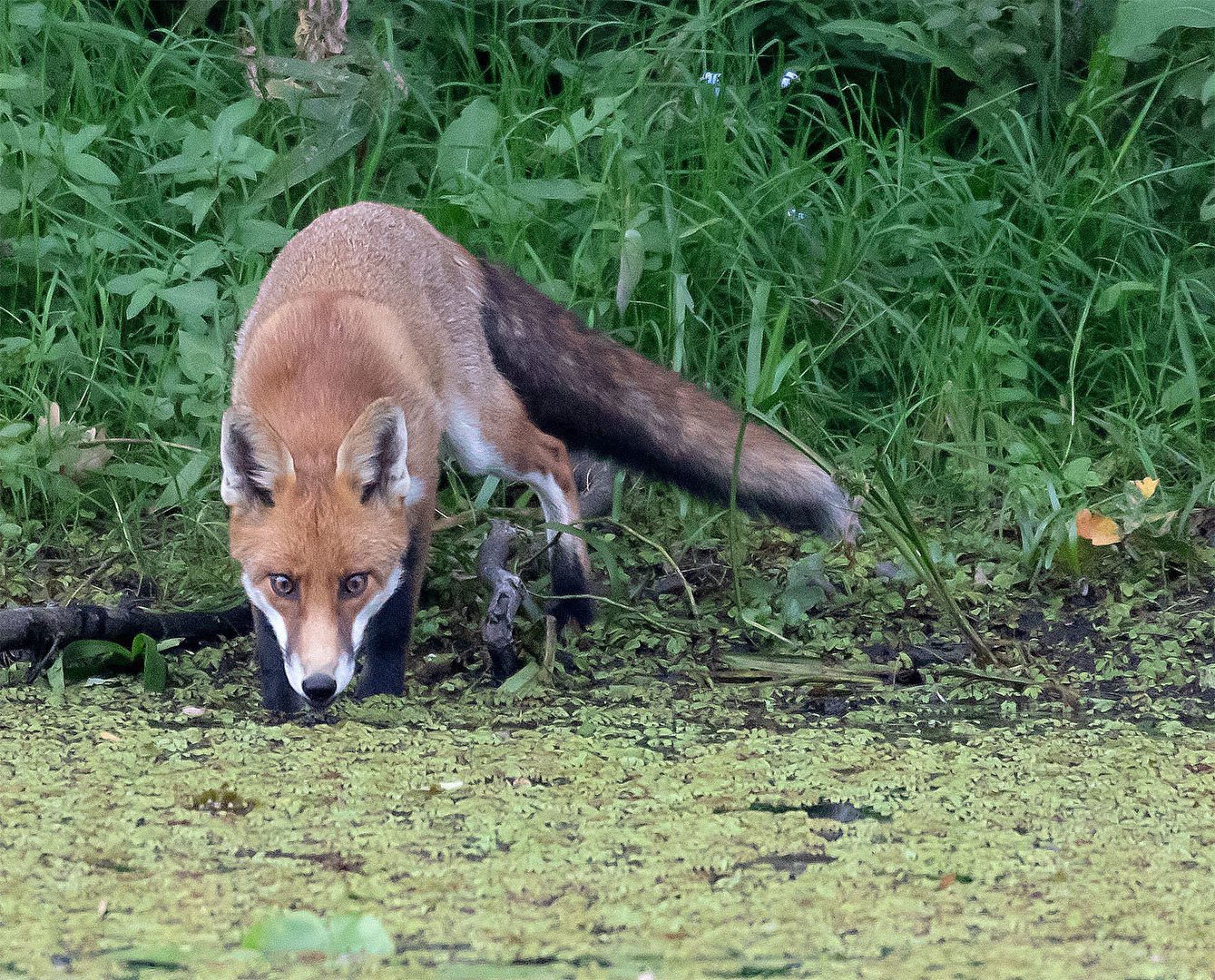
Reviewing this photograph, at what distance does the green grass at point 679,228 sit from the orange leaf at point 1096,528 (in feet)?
0.85

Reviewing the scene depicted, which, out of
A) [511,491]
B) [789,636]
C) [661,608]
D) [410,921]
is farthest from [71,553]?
[410,921]

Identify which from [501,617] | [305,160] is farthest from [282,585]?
[305,160]

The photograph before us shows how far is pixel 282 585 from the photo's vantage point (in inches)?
122

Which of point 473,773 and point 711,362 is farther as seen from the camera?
point 711,362

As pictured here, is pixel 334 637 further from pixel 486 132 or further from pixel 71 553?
pixel 486 132

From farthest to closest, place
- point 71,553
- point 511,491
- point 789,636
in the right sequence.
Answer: point 511,491 < point 71,553 < point 789,636

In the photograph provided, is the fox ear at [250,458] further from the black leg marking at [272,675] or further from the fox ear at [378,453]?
the black leg marking at [272,675]

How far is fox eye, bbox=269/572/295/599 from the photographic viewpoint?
309 centimetres

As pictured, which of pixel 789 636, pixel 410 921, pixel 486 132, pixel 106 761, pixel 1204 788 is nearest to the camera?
pixel 410 921

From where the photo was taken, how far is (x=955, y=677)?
346 cm

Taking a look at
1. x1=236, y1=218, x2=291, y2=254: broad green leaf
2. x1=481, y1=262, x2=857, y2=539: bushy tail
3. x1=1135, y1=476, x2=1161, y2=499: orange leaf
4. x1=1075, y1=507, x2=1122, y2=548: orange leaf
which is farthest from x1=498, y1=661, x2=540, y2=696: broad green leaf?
x1=236, y1=218, x2=291, y2=254: broad green leaf

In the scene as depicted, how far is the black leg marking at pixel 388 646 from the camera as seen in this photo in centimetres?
338

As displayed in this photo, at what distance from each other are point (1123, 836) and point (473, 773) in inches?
46.1

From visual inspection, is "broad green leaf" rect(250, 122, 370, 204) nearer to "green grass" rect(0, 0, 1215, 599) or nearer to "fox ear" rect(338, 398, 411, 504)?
"green grass" rect(0, 0, 1215, 599)
